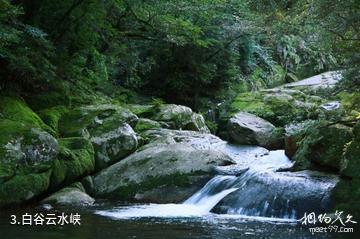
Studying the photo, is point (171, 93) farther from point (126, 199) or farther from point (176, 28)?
point (126, 199)

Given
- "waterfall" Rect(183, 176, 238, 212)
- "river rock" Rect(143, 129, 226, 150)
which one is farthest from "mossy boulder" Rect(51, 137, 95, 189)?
"waterfall" Rect(183, 176, 238, 212)

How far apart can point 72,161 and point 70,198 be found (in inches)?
41.5

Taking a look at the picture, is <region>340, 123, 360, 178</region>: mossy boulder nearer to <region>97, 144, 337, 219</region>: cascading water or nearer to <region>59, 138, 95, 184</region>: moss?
<region>97, 144, 337, 219</region>: cascading water

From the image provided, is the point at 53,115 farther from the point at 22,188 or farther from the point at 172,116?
the point at 172,116

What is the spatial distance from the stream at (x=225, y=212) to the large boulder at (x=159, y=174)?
1.24 feet

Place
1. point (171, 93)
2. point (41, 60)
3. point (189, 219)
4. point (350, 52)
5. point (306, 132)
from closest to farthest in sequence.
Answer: point (189, 219), point (350, 52), point (306, 132), point (41, 60), point (171, 93)

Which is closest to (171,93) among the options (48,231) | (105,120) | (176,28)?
(176,28)

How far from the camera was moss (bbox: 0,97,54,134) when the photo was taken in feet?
32.8

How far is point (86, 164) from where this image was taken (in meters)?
10.3

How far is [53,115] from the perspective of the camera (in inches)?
445

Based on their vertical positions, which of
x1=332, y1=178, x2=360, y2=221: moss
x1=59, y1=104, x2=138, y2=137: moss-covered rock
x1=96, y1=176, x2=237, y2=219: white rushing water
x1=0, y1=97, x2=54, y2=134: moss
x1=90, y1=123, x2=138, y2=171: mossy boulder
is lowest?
x1=96, y1=176, x2=237, y2=219: white rushing water

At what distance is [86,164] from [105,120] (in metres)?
1.56

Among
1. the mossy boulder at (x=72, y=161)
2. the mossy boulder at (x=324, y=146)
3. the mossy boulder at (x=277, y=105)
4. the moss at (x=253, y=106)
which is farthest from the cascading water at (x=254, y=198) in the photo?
the moss at (x=253, y=106)

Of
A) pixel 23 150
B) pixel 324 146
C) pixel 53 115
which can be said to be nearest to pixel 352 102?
pixel 324 146
